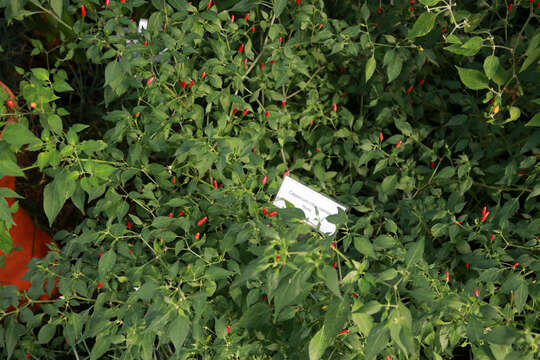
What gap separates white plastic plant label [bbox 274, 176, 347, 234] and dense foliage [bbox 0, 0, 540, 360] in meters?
0.07

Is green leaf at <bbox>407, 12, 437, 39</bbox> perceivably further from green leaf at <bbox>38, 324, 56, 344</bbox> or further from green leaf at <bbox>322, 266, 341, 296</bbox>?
green leaf at <bbox>38, 324, 56, 344</bbox>

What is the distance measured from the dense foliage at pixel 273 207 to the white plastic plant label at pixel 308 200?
0.24ft

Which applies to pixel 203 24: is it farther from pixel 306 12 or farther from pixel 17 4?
pixel 17 4

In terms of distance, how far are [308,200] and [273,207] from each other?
0.88ft

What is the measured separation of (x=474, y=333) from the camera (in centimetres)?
76

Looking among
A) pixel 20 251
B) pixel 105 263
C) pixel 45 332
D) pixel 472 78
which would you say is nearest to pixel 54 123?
pixel 105 263

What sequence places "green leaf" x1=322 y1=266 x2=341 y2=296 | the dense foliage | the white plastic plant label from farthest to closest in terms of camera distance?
the white plastic plant label < the dense foliage < "green leaf" x1=322 y1=266 x2=341 y2=296

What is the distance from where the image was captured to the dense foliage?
32.4 inches

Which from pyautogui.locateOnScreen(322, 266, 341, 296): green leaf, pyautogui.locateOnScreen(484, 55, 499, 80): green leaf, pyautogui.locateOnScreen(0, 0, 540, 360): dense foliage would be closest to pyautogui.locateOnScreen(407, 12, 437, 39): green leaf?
pyautogui.locateOnScreen(0, 0, 540, 360): dense foliage

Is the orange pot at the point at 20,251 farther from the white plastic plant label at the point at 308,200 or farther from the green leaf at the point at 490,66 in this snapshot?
the green leaf at the point at 490,66

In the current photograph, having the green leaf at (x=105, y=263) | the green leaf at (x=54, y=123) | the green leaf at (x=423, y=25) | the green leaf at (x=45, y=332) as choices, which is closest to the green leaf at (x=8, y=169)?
the green leaf at (x=54, y=123)

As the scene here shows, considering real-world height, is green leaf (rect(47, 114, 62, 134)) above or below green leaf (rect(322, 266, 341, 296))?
above

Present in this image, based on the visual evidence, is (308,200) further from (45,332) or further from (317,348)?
(45,332)

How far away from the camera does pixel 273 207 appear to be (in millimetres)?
1056
